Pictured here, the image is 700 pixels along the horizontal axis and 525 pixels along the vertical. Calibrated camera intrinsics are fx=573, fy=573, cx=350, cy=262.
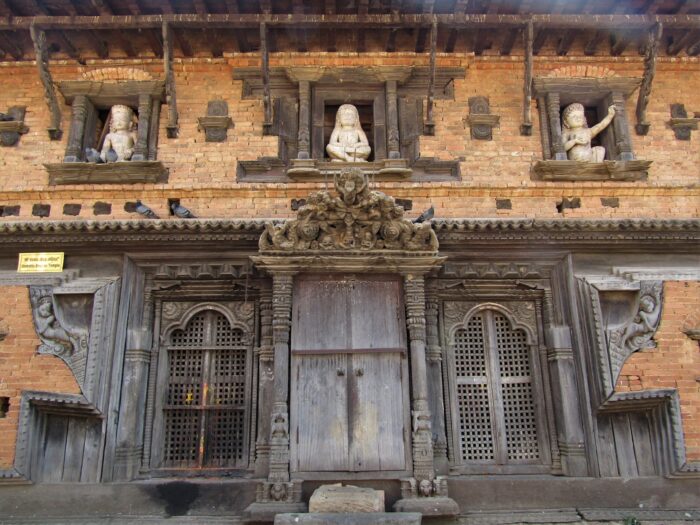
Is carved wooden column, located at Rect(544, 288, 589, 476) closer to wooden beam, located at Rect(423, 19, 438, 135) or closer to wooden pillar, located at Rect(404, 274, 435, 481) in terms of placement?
wooden pillar, located at Rect(404, 274, 435, 481)

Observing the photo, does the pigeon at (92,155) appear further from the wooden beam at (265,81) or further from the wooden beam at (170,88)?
the wooden beam at (265,81)

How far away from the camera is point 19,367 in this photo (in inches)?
268

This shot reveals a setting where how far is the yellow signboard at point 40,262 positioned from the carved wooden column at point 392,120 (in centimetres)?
459

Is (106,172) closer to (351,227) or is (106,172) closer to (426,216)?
(351,227)

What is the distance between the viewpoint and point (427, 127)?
833 centimetres

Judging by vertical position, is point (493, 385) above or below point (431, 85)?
below

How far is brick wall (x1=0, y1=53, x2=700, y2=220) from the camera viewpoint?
25.9ft

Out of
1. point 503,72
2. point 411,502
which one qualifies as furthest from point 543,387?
point 503,72

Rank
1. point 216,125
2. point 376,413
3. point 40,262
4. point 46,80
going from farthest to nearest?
point 216,125 < point 46,80 < point 40,262 < point 376,413

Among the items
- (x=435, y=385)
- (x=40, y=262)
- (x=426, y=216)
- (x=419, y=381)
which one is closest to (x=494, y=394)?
(x=435, y=385)

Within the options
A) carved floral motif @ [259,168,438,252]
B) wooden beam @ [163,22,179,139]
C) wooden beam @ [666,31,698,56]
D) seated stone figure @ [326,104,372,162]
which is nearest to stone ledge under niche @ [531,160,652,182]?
wooden beam @ [666,31,698,56]

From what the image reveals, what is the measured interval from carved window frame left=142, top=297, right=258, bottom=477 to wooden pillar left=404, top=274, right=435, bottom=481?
195 cm

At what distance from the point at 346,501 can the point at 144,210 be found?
4399 mm

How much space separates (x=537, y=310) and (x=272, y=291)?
11.1 feet
